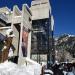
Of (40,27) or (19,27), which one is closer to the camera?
(19,27)

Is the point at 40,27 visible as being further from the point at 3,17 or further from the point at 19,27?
the point at 3,17

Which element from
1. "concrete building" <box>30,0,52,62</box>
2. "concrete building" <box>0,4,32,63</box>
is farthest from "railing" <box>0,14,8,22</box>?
"concrete building" <box>30,0,52,62</box>

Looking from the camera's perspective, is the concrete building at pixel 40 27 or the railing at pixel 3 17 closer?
the railing at pixel 3 17

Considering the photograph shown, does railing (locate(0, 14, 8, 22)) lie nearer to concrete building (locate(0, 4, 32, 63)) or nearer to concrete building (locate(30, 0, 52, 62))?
concrete building (locate(0, 4, 32, 63))

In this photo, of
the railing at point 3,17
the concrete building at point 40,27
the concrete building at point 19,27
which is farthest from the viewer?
the concrete building at point 40,27

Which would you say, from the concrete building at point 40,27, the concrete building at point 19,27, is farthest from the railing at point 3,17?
the concrete building at point 40,27

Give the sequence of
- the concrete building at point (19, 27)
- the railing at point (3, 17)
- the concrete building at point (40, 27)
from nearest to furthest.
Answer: the concrete building at point (19, 27), the railing at point (3, 17), the concrete building at point (40, 27)

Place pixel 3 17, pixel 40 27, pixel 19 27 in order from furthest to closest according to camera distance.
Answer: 1. pixel 40 27
2. pixel 19 27
3. pixel 3 17

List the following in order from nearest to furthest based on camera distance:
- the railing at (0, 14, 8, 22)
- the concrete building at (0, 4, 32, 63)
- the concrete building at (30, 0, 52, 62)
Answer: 1. the concrete building at (0, 4, 32, 63)
2. the railing at (0, 14, 8, 22)
3. the concrete building at (30, 0, 52, 62)

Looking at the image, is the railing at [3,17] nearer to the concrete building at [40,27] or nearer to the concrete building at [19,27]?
the concrete building at [19,27]

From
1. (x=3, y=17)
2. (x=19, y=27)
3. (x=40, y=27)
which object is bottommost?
(x=19, y=27)

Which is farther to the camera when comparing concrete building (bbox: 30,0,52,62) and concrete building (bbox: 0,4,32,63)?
concrete building (bbox: 30,0,52,62)

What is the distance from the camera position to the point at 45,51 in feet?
166

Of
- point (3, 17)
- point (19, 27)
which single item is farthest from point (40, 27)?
point (3, 17)
